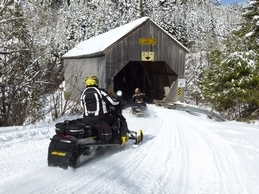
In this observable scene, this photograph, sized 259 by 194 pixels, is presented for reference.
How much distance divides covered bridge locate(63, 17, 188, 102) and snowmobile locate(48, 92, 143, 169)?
27.2 feet

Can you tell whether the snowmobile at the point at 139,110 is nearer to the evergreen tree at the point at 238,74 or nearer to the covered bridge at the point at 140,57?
the covered bridge at the point at 140,57

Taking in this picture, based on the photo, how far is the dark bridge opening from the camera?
2003 cm

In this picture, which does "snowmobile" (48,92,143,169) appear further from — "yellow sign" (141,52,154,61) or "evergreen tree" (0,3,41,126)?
"yellow sign" (141,52,154,61)

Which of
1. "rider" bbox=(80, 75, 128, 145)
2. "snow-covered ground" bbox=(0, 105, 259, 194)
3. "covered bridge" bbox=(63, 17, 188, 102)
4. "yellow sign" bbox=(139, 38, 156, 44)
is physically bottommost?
"snow-covered ground" bbox=(0, 105, 259, 194)

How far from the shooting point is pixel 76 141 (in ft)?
15.3

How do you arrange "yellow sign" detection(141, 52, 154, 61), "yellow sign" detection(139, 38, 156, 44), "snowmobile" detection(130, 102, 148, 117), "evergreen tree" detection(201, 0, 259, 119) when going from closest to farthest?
"snowmobile" detection(130, 102, 148, 117)
"evergreen tree" detection(201, 0, 259, 119)
"yellow sign" detection(139, 38, 156, 44)
"yellow sign" detection(141, 52, 154, 61)

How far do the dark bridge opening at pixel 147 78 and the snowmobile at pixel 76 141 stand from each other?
45.3 feet

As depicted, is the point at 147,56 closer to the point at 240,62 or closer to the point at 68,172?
the point at 240,62


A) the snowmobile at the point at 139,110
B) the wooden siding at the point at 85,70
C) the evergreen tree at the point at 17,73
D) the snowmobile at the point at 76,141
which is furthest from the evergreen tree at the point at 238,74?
the snowmobile at the point at 76,141

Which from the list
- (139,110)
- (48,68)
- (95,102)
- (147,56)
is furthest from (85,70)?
(95,102)

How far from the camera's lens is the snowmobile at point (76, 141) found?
4.54 metres

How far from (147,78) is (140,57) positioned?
19.3ft

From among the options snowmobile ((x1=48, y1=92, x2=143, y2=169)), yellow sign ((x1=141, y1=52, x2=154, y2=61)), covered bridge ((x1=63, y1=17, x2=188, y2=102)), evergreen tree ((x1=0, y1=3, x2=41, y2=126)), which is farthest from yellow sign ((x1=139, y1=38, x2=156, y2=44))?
snowmobile ((x1=48, y1=92, x2=143, y2=169))

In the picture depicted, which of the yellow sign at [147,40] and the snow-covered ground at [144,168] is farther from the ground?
the yellow sign at [147,40]
